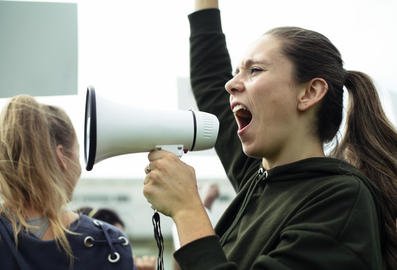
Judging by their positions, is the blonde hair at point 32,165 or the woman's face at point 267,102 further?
the blonde hair at point 32,165

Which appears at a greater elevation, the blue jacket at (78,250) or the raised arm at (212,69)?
the raised arm at (212,69)

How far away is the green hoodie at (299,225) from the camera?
3.10 ft

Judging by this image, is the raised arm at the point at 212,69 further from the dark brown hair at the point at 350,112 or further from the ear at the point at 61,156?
the ear at the point at 61,156

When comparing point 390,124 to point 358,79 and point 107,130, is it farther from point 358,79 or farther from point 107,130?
point 107,130

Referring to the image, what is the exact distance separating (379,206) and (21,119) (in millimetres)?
859

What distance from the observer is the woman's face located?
3.83 ft

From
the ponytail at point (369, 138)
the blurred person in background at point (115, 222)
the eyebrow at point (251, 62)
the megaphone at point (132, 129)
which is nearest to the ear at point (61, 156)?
the megaphone at point (132, 129)

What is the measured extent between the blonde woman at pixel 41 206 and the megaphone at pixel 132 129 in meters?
0.25

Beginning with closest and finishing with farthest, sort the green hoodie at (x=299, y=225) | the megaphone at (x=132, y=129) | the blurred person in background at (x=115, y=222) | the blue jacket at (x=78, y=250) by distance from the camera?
the green hoodie at (x=299, y=225)
the megaphone at (x=132, y=129)
the blue jacket at (x=78, y=250)
the blurred person in background at (x=115, y=222)

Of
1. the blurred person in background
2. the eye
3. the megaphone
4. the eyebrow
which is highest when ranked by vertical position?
the eyebrow

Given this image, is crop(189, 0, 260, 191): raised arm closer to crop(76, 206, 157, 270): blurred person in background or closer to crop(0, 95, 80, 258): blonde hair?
crop(0, 95, 80, 258): blonde hair

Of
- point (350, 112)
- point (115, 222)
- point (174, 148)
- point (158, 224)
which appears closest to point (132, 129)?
point (174, 148)

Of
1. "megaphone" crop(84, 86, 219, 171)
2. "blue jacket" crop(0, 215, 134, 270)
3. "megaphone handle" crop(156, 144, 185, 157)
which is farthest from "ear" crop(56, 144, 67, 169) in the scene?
"megaphone handle" crop(156, 144, 185, 157)

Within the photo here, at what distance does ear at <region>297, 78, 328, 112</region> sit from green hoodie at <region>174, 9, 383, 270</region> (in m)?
0.12
